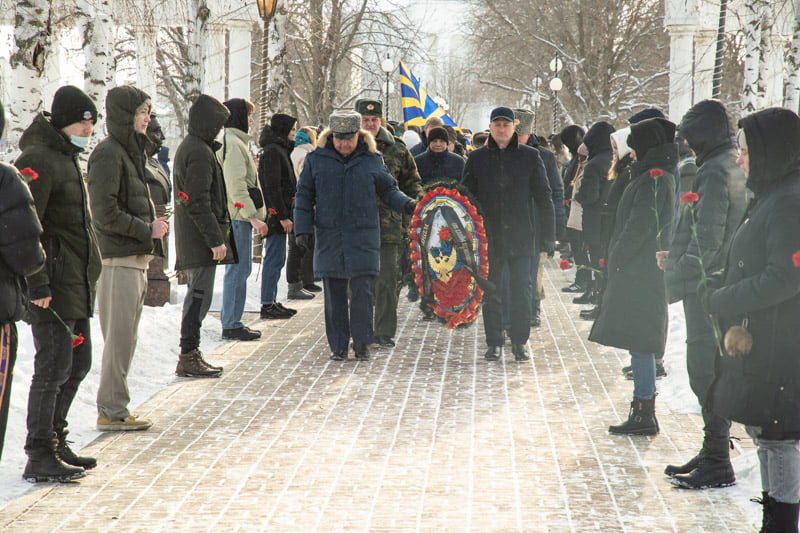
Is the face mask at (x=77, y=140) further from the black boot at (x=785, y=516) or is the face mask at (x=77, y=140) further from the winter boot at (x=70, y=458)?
the black boot at (x=785, y=516)

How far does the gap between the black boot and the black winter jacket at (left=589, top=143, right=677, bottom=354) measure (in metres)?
2.45

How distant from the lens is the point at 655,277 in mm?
7293

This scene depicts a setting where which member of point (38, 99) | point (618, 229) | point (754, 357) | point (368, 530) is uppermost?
point (38, 99)

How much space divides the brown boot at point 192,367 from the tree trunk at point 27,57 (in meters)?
3.30

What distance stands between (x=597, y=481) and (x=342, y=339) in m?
4.20

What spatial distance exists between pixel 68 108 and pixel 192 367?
11.2 feet

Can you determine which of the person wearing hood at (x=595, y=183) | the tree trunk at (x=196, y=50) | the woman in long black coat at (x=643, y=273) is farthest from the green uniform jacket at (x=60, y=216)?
the tree trunk at (x=196, y=50)

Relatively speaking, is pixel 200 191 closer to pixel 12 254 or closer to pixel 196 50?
pixel 12 254

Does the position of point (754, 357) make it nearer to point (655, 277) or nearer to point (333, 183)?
point (655, 277)

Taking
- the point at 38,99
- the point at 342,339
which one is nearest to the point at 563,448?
the point at 342,339

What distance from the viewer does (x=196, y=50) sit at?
14398 millimetres

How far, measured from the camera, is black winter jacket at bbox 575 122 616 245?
11836 mm

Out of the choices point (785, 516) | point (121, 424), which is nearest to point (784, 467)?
point (785, 516)

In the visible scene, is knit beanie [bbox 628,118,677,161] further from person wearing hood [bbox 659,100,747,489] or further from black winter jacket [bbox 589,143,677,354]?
person wearing hood [bbox 659,100,747,489]
